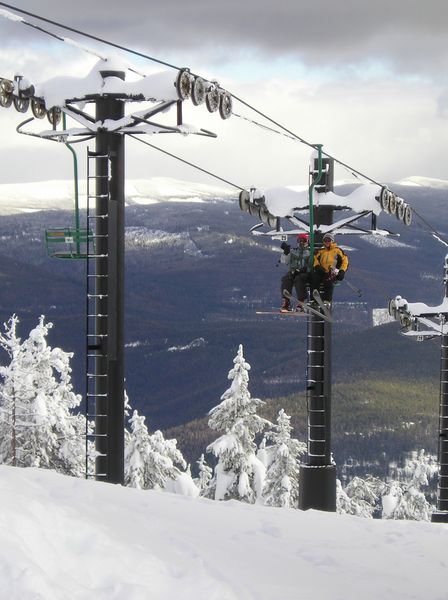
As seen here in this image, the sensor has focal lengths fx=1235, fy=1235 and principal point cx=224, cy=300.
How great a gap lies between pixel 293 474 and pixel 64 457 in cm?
933

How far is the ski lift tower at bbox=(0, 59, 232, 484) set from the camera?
20125mm

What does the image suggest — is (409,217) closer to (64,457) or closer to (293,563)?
(293,563)

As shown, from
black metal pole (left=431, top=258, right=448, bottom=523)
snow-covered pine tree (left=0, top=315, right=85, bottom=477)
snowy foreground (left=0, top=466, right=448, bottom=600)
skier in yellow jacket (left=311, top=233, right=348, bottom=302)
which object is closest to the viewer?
snowy foreground (left=0, top=466, right=448, bottom=600)

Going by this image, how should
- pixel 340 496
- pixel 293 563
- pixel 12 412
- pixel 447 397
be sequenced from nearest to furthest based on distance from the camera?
pixel 293 563 < pixel 447 397 < pixel 12 412 < pixel 340 496

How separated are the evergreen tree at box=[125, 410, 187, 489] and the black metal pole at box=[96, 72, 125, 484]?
921 inches

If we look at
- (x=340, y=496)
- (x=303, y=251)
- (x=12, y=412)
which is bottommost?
(x=340, y=496)

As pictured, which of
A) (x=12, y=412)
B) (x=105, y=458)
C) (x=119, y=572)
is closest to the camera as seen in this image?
(x=119, y=572)

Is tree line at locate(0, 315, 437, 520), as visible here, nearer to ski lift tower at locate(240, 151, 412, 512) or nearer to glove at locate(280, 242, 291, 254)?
glove at locate(280, 242, 291, 254)

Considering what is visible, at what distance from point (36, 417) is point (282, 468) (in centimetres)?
1012

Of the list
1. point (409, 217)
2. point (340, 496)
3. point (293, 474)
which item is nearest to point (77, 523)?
point (409, 217)

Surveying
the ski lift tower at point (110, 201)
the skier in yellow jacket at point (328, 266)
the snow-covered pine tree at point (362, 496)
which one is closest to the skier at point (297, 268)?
the skier in yellow jacket at point (328, 266)

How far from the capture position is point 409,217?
27.3 m

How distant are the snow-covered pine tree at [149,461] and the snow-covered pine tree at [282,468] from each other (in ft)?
9.98

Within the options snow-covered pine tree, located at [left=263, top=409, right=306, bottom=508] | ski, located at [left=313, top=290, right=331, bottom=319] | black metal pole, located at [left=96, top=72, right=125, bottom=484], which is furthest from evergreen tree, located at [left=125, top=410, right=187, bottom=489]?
black metal pole, located at [left=96, top=72, right=125, bottom=484]
